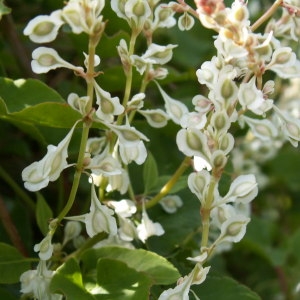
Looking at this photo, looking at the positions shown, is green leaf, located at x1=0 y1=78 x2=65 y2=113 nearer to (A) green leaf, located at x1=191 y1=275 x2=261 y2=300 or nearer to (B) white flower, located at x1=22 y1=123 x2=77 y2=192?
(B) white flower, located at x1=22 y1=123 x2=77 y2=192

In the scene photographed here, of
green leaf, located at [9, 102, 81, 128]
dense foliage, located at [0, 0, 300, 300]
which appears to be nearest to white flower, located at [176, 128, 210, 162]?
dense foliage, located at [0, 0, 300, 300]

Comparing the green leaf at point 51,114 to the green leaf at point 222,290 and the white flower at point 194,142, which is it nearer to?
the white flower at point 194,142

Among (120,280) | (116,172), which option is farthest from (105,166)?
(120,280)

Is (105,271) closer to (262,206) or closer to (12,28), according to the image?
(12,28)

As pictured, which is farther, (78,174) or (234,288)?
(234,288)

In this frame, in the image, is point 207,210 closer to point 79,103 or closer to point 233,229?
point 233,229

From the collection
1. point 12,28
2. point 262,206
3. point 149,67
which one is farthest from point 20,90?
point 262,206
